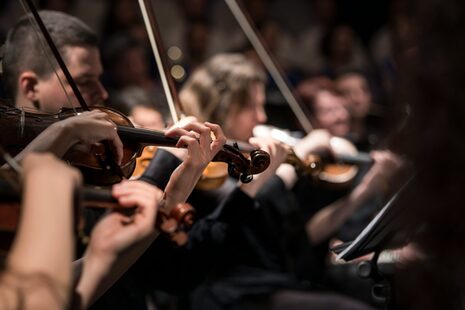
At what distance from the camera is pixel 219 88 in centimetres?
267

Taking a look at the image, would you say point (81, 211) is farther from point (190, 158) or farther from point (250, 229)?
point (250, 229)

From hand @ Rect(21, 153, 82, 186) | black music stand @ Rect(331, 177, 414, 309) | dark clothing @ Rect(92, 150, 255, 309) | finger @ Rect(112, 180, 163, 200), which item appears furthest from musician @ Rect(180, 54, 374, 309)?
hand @ Rect(21, 153, 82, 186)

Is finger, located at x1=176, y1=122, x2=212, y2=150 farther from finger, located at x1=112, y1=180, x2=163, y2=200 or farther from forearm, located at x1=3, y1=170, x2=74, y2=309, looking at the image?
forearm, located at x1=3, y1=170, x2=74, y2=309

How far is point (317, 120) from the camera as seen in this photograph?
3768mm

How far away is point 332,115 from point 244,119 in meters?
1.21

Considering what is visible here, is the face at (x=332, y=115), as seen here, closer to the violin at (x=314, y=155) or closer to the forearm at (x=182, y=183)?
the violin at (x=314, y=155)

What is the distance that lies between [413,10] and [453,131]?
0.16 m

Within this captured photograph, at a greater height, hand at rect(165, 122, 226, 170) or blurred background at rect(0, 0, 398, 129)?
hand at rect(165, 122, 226, 170)

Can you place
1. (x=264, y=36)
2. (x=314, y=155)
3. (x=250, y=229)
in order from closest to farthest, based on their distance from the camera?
(x=250, y=229) → (x=314, y=155) → (x=264, y=36)

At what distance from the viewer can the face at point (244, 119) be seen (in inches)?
101

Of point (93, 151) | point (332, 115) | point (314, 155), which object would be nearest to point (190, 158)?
point (93, 151)

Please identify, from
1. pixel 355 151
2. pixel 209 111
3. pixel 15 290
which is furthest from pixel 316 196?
pixel 15 290

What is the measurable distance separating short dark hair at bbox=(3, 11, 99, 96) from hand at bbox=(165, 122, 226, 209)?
40 centimetres

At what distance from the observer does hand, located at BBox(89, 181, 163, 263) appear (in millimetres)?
1131
